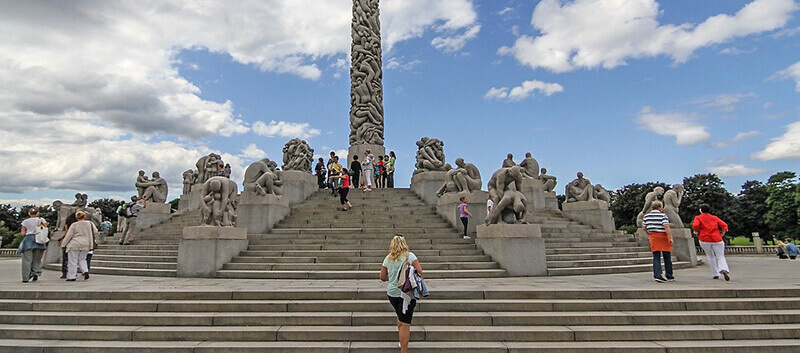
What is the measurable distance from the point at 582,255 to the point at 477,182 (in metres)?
3.70

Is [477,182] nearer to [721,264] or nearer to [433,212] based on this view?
[433,212]

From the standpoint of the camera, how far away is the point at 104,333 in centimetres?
559

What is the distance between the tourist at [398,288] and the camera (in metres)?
4.54

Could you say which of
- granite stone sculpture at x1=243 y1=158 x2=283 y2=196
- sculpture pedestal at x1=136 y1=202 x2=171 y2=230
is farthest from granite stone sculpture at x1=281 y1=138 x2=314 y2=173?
sculpture pedestal at x1=136 y1=202 x2=171 y2=230

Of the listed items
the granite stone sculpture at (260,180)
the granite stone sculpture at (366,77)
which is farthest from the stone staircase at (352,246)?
the granite stone sculpture at (366,77)

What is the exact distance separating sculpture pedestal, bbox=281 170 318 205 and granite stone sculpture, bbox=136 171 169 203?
17.7 ft

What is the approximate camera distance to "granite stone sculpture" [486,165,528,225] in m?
9.91

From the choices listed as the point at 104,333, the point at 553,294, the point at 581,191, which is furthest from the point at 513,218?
the point at 104,333

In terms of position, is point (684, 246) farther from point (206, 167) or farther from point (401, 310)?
point (206, 167)

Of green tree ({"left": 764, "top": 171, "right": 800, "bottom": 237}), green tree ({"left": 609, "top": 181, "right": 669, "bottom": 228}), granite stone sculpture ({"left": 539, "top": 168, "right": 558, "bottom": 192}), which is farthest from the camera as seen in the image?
green tree ({"left": 609, "top": 181, "right": 669, "bottom": 228})

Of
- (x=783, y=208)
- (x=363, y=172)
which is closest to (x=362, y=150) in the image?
(x=363, y=172)

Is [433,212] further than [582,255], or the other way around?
[433,212]

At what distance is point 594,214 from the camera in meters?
14.7

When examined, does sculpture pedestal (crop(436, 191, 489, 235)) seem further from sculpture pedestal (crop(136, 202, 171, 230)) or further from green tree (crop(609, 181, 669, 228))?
green tree (crop(609, 181, 669, 228))
